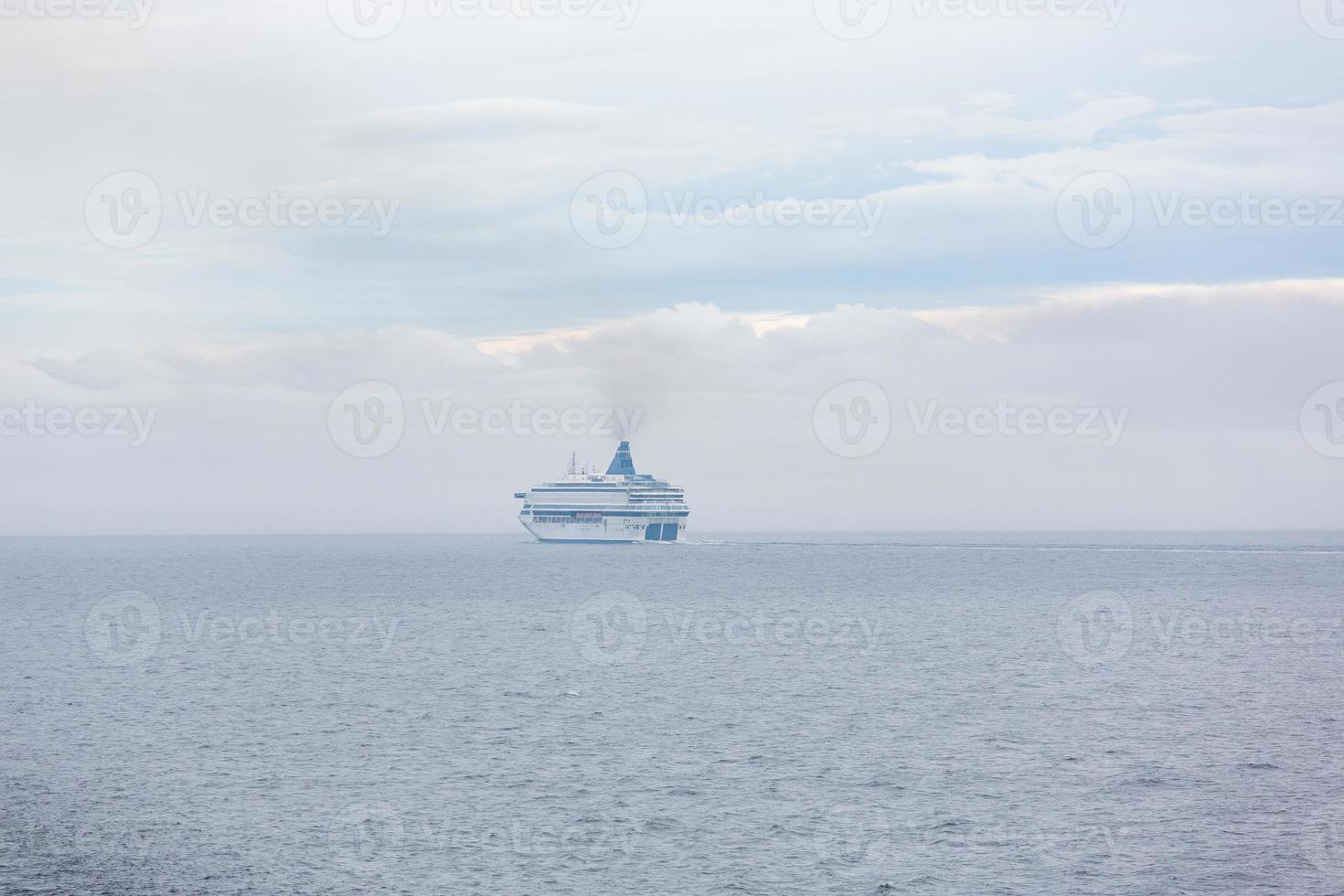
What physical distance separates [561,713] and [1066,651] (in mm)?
39475

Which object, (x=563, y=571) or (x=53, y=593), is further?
(x=563, y=571)

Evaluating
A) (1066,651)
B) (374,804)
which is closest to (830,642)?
(1066,651)

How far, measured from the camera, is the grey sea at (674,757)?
3319 centimetres

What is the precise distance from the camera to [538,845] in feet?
114

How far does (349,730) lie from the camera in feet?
170

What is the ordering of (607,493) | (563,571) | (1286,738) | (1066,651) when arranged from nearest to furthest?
(1286,738) → (1066,651) → (563,571) → (607,493)

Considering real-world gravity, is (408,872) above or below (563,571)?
below

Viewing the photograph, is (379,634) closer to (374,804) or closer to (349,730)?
(349,730)

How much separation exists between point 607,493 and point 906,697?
462 ft

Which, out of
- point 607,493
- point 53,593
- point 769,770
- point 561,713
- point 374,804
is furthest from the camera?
point 607,493

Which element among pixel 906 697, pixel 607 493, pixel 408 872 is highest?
pixel 607 493

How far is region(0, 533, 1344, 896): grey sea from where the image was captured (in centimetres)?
3319

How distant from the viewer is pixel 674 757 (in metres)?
45.9

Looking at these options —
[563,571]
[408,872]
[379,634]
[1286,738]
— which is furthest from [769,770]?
[563,571]
